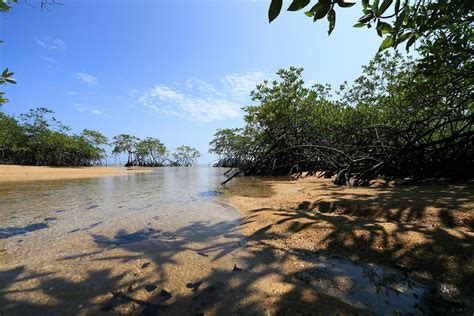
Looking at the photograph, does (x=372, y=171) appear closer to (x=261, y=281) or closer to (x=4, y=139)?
(x=261, y=281)

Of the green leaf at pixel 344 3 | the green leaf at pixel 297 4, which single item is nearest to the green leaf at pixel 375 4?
the green leaf at pixel 344 3

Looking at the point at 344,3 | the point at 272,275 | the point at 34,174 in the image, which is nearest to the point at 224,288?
the point at 272,275

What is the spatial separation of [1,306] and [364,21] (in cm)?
293

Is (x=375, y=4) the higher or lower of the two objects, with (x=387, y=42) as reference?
higher

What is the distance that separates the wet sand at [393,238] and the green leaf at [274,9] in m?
1.41

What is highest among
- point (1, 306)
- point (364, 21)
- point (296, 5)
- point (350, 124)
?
point (350, 124)

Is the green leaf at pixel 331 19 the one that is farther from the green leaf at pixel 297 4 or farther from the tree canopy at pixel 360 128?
the tree canopy at pixel 360 128

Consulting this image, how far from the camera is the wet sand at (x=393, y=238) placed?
142 cm

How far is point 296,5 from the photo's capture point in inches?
40.1

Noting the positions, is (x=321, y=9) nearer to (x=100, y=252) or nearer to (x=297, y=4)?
(x=297, y=4)

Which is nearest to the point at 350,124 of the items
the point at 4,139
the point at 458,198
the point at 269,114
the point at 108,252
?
the point at 269,114

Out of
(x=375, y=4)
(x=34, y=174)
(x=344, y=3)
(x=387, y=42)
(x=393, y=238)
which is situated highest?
(x=375, y=4)

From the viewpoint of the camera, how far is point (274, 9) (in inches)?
38.1

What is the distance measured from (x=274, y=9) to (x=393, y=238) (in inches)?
77.0
